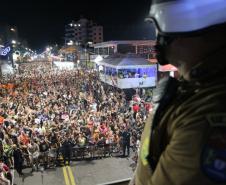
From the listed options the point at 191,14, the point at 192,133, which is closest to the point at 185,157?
the point at 192,133

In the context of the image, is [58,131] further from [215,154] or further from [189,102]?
[215,154]

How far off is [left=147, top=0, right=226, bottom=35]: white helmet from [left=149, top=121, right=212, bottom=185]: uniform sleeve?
→ 1.25 feet

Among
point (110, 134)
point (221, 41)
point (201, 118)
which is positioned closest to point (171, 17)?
point (221, 41)

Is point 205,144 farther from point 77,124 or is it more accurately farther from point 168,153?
point 77,124

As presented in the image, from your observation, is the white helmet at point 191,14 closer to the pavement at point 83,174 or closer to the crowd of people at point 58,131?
the crowd of people at point 58,131

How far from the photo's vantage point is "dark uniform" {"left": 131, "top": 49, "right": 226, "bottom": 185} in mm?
971

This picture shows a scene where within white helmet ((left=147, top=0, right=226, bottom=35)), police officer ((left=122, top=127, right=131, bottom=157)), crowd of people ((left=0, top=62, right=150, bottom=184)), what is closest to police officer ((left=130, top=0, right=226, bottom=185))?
white helmet ((left=147, top=0, right=226, bottom=35))

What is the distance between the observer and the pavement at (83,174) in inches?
512

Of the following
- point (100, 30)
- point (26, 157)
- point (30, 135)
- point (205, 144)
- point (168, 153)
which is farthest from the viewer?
point (100, 30)

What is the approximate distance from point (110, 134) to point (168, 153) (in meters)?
15.9

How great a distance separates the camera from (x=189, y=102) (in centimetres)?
114

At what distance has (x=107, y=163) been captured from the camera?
49.9 ft

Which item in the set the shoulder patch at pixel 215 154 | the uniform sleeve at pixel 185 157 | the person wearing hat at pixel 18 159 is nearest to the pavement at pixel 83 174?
the person wearing hat at pixel 18 159

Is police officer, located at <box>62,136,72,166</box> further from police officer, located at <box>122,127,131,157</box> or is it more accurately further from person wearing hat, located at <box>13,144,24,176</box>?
police officer, located at <box>122,127,131,157</box>
